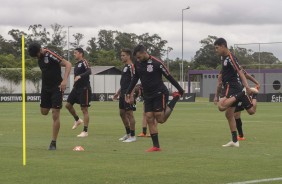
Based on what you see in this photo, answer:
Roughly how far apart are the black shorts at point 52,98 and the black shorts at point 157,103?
5.70 feet

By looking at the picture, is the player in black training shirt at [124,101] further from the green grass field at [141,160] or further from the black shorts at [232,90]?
the black shorts at [232,90]

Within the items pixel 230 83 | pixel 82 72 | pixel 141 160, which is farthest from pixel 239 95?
pixel 82 72

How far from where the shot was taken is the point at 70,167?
32.5 ft

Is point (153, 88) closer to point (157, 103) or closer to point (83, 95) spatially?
point (157, 103)

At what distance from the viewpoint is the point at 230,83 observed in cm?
1348

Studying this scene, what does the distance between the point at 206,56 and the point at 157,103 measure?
113209 millimetres

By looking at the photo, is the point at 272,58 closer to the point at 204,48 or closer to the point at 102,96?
the point at 102,96

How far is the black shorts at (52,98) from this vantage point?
507 inches

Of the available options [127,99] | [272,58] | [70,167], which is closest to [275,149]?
[127,99]

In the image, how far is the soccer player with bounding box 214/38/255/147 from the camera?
43.5 feet

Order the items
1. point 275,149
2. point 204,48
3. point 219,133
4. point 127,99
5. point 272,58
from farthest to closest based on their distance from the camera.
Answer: point 204,48
point 272,58
point 219,133
point 127,99
point 275,149

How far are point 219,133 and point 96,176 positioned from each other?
8608 mm

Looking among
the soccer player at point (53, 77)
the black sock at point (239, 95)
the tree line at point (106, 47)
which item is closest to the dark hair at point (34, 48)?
the soccer player at point (53, 77)

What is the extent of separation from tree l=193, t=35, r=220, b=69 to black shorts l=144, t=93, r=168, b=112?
111851 millimetres
